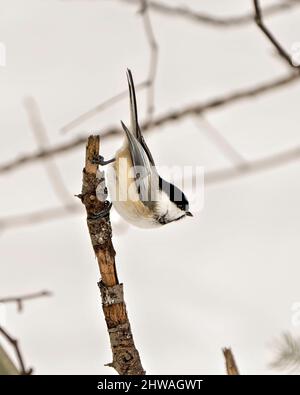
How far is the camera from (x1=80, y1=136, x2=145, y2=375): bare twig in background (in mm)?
976

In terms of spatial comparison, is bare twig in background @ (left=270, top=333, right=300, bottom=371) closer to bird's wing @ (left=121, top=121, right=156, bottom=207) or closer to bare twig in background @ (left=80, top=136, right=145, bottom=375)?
Result: bare twig in background @ (left=80, top=136, right=145, bottom=375)

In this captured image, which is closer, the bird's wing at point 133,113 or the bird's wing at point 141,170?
the bird's wing at point 133,113

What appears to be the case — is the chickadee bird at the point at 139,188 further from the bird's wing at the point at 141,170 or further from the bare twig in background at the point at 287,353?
the bare twig in background at the point at 287,353

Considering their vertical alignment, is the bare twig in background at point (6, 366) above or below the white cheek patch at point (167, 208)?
below

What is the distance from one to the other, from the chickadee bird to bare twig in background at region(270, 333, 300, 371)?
0.56 metres

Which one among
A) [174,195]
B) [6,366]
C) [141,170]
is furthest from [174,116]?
[6,366]

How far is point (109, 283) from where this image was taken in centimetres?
101

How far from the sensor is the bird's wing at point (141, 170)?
1.40 meters

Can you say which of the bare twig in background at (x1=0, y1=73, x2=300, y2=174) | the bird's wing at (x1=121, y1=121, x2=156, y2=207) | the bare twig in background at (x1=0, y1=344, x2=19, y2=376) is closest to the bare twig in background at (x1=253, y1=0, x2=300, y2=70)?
the bird's wing at (x1=121, y1=121, x2=156, y2=207)

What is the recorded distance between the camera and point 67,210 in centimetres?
249

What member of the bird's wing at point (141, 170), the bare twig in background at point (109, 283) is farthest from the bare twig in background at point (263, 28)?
the bird's wing at point (141, 170)

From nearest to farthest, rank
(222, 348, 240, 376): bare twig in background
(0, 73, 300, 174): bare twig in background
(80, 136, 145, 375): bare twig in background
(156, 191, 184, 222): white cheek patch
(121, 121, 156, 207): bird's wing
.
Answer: (222, 348, 240, 376): bare twig in background < (80, 136, 145, 375): bare twig in background < (121, 121, 156, 207): bird's wing < (156, 191, 184, 222): white cheek patch < (0, 73, 300, 174): bare twig in background

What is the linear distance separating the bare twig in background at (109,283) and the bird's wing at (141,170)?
330 millimetres
